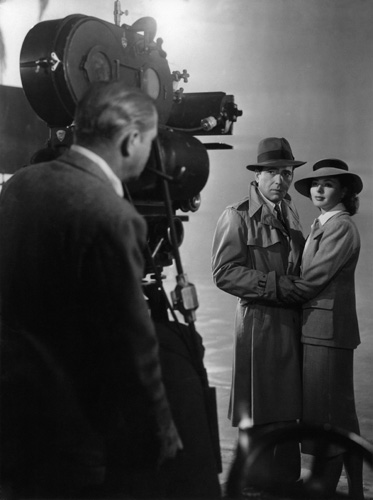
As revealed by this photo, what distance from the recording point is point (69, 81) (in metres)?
1.70

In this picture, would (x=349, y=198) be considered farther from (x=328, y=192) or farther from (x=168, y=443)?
(x=168, y=443)

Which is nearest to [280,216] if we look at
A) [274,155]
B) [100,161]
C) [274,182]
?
[274,182]

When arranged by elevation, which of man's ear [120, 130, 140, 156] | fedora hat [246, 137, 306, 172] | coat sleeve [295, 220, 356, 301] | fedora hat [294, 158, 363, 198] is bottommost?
coat sleeve [295, 220, 356, 301]

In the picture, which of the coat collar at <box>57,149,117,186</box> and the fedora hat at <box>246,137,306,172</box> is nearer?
the coat collar at <box>57,149,117,186</box>

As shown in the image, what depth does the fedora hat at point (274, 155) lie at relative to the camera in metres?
2.84

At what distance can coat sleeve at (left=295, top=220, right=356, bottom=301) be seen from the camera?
2676 millimetres

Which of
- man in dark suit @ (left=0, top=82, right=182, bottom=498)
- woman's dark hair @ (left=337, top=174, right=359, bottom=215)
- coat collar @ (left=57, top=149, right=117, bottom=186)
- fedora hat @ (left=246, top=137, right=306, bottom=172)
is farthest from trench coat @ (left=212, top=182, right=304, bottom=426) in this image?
coat collar @ (left=57, top=149, right=117, bottom=186)

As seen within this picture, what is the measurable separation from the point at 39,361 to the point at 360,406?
3.20 metres

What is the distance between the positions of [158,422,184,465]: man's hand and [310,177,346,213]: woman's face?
155 centimetres

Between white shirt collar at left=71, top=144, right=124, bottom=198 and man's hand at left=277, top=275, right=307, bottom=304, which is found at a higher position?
white shirt collar at left=71, top=144, right=124, bottom=198

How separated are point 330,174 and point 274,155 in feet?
0.93

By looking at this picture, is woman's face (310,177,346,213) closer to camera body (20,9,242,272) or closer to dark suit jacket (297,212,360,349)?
dark suit jacket (297,212,360,349)

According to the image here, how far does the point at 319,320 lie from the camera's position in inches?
106

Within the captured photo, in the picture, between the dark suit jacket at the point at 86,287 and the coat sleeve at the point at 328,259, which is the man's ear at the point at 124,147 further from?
the coat sleeve at the point at 328,259
